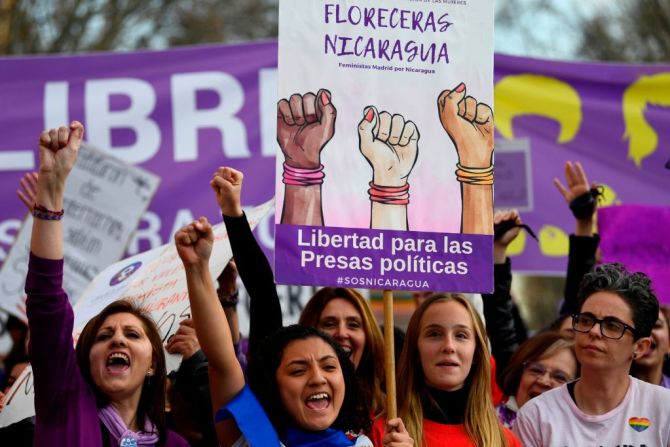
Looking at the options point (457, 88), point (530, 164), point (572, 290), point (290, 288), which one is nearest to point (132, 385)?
point (457, 88)

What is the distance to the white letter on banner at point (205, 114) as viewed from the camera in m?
7.70

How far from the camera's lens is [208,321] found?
4.09 m

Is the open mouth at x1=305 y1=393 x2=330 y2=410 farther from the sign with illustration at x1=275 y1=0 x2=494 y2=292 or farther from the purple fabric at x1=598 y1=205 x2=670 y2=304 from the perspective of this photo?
the purple fabric at x1=598 y1=205 x2=670 y2=304

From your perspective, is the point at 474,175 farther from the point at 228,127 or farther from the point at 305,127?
the point at 228,127

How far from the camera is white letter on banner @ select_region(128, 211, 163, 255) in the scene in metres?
7.50

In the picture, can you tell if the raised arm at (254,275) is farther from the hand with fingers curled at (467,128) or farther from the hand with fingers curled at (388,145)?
the hand with fingers curled at (467,128)

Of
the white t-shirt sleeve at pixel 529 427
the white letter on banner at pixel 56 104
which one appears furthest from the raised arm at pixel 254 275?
the white letter on banner at pixel 56 104

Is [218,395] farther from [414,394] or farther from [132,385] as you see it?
[414,394]

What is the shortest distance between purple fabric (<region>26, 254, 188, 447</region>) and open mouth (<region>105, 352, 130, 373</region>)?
180 mm

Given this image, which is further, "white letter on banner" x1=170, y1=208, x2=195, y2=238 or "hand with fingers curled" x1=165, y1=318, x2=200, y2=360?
"white letter on banner" x1=170, y1=208, x2=195, y2=238

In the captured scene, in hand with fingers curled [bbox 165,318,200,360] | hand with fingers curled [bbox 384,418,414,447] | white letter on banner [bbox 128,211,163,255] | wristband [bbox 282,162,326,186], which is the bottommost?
hand with fingers curled [bbox 384,418,414,447]

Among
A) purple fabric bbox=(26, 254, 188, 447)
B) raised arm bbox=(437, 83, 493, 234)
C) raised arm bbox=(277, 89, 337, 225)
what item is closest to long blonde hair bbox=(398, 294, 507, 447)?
raised arm bbox=(437, 83, 493, 234)

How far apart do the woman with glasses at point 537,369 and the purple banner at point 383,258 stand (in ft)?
3.58

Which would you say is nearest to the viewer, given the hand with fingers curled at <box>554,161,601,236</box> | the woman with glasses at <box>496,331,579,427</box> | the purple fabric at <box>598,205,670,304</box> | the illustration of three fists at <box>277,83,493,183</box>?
the illustration of three fists at <box>277,83,493,183</box>
